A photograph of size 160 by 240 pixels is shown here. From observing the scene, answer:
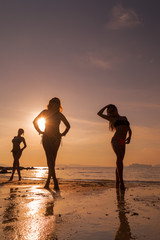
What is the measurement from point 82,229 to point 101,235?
24 centimetres

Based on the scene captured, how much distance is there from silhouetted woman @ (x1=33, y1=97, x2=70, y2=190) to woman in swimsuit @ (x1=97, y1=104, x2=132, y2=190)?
1.26 metres

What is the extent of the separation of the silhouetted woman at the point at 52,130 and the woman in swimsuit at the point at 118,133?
1263 mm

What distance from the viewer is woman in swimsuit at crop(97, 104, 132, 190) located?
5668 mm

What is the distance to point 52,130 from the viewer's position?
5.86 m

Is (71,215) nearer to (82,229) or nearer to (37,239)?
(82,229)

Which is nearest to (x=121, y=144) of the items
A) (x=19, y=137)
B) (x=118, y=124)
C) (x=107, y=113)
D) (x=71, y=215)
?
(x=118, y=124)

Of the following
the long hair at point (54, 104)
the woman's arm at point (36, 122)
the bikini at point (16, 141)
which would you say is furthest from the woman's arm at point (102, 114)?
the bikini at point (16, 141)

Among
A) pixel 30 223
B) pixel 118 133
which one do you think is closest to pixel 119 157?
pixel 118 133

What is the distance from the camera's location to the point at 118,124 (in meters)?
5.90

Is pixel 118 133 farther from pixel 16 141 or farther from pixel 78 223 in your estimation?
pixel 16 141

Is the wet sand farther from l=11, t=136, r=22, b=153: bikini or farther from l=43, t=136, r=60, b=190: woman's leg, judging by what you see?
l=11, t=136, r=22, b=153: bikini

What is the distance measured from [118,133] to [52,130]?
6.01 feet

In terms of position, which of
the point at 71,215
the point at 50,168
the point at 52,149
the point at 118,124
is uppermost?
the point at 118,124

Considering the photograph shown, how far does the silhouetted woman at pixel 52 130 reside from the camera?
5742 millimetres
